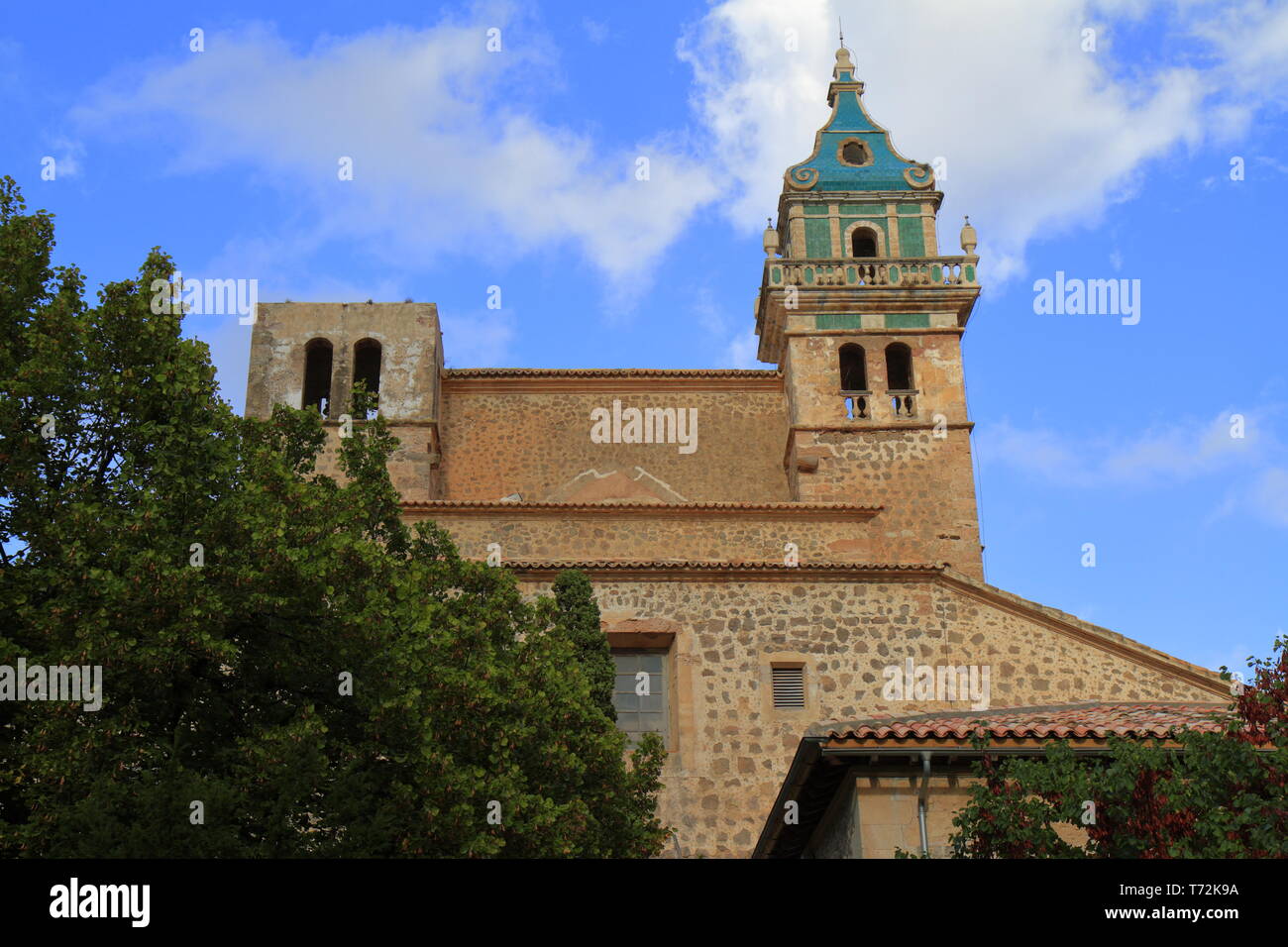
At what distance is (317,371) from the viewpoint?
29266mm

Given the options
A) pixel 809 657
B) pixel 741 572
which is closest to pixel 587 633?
pixel 741 572

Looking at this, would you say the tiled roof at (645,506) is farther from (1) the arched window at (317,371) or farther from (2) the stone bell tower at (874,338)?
(1) the arched window at (317,371)

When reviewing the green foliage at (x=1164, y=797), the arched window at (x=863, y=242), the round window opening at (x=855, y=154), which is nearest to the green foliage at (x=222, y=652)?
the green foliage at (x=1164, y=797)

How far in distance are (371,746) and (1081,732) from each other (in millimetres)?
6373

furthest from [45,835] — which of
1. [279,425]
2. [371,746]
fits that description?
[279,425]

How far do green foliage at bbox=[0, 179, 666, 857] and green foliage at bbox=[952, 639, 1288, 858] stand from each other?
13.6ft

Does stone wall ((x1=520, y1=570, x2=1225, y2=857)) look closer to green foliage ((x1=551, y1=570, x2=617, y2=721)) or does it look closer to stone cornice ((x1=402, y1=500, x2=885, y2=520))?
green foliage ((x1=551, y1=570, x2=617, y2=721))

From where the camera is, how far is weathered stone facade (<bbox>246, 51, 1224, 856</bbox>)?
2055 cm

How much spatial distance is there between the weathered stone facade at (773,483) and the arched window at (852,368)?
5cm

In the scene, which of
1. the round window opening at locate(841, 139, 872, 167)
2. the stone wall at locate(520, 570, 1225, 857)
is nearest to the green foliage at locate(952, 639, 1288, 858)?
the stone wall at locate(520, 570, 1225, 857)

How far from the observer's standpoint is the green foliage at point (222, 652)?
1194cm

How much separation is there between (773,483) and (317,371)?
9.34m

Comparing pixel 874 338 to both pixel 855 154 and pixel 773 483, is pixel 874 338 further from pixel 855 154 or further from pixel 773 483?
pixel 855 154
